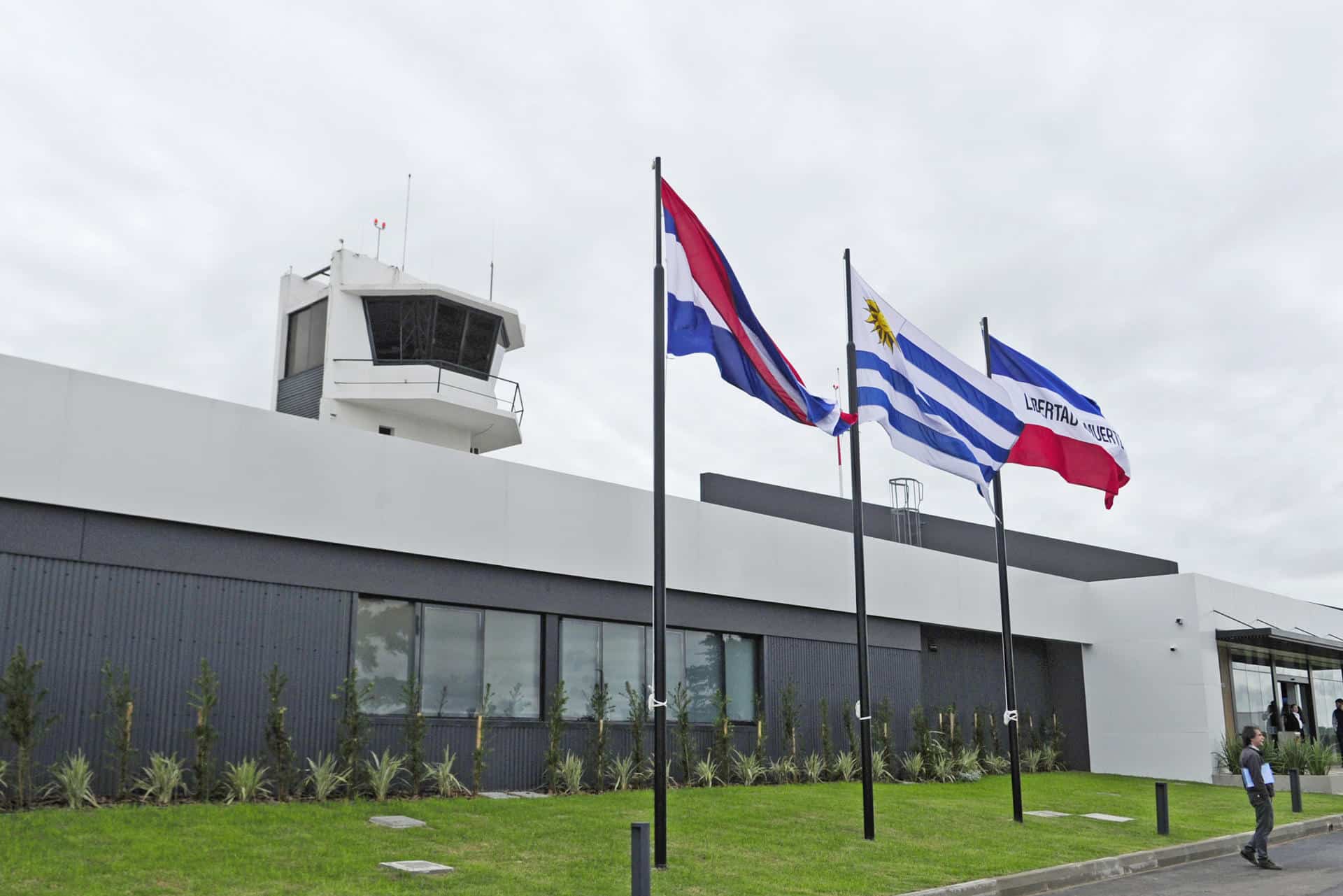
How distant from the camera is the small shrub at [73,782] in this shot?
13.6m

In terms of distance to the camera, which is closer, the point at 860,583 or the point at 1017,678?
the point at 860,583

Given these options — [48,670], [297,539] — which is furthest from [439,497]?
[48,670]

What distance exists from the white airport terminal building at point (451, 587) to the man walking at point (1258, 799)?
372 inches

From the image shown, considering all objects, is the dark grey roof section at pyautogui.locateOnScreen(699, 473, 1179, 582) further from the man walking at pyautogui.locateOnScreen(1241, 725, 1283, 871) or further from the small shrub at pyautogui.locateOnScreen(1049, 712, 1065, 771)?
the man walking at pyautogui.locateOnScreen(1241, 725, 1283, 871)

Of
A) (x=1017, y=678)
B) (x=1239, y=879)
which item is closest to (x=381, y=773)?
(x=1239, y=879)

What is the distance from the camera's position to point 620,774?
2000 cm

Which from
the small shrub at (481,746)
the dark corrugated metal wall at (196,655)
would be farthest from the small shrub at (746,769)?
the small shrub at (481,746)

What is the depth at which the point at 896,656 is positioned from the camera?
2719cm

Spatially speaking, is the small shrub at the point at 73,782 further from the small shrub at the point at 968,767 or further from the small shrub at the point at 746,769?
the small shrub at the point at 968,767

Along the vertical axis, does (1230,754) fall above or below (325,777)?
below

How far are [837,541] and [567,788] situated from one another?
9615mm

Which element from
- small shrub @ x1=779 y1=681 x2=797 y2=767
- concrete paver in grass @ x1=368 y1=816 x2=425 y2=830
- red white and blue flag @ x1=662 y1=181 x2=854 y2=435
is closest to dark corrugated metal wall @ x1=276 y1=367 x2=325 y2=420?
small shrub @ x1=779 y1=681 x2=797 y2=767

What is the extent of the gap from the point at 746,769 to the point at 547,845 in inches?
356

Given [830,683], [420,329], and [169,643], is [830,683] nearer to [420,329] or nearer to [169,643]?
[420,329]
